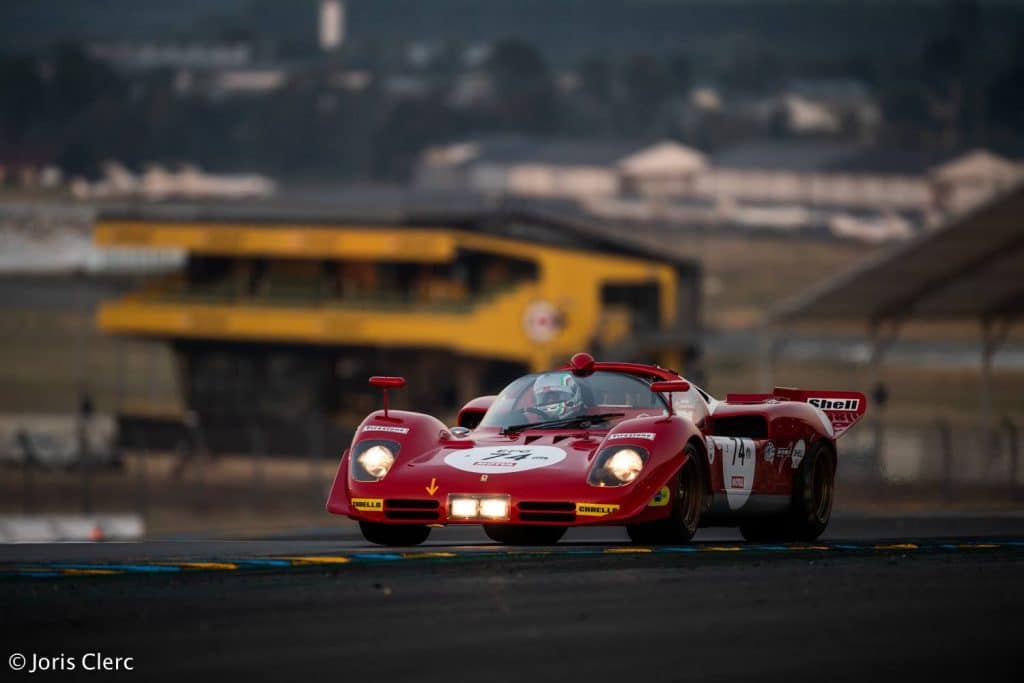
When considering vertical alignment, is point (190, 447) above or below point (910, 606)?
below

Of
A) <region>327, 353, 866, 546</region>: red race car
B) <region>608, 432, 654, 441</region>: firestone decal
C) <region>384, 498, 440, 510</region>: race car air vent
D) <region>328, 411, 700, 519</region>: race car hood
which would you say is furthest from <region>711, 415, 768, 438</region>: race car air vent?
<region>384, 498, 440, 510</region>: race car air vent

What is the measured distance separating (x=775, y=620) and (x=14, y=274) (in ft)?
262

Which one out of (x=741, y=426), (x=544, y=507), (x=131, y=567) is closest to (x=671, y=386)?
(x=544, y=507)

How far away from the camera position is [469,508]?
44.3 ft

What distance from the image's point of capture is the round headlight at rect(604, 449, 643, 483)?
44.2 ft

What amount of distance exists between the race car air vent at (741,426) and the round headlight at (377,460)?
2.33 m

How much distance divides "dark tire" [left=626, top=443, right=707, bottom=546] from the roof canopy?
1701 centimetres

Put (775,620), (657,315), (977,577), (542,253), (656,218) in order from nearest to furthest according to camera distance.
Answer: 1. (775,620)
2. (977,577)
3. (542,253)
4. (657,315)
5. (656,218)

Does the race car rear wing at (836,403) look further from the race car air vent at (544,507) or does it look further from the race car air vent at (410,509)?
the race car air vent at (410,509)

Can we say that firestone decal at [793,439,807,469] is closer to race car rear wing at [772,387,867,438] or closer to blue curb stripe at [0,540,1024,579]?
race car rear wing at [772,387,867,438]

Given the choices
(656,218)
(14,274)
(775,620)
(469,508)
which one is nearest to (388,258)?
(14,274)

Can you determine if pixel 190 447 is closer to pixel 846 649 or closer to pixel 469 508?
pixel 469 508

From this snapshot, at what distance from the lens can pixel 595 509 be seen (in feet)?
44.0

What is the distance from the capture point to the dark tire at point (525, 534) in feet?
48.4
